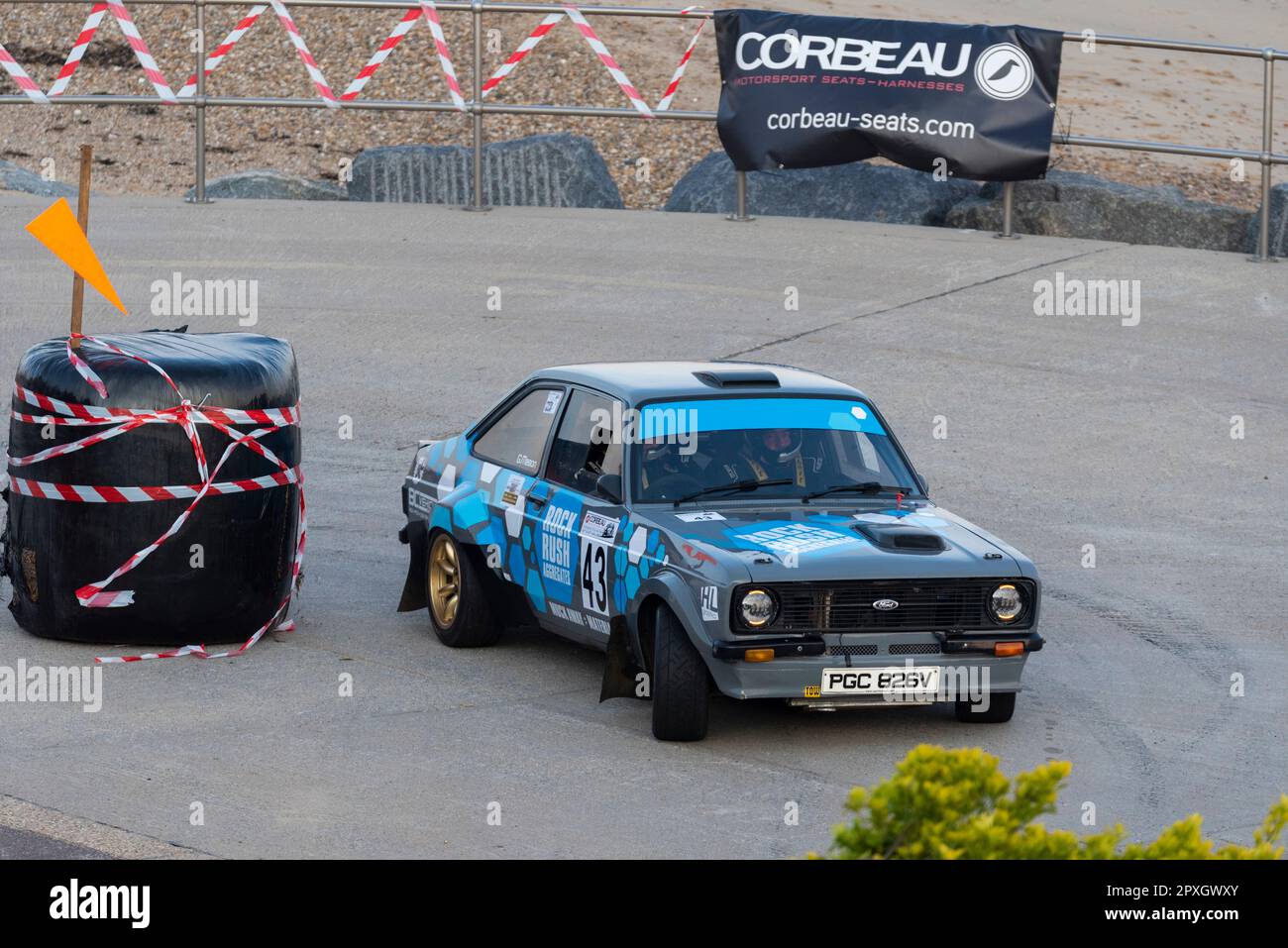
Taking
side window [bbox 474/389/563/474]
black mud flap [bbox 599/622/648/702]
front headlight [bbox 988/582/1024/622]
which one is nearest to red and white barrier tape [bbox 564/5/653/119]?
side window [bbox 474/389/563/474]

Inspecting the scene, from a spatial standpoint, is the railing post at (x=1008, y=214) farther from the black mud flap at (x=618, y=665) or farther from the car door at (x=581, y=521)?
the black mud flap at (x=618, y=665)

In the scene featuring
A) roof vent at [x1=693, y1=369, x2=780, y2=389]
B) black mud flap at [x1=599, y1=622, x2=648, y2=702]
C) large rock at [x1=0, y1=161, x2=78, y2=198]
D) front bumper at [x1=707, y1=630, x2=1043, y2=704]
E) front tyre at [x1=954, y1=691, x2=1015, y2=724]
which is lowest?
front tyre at [x1=954, y1=691, x2=1015, y2=724]

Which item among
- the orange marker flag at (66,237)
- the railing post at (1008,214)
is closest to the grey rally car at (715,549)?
the orange marker flag at (66,237)

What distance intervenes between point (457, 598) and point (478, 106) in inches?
391

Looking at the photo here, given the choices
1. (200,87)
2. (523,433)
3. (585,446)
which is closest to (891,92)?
(200,87)

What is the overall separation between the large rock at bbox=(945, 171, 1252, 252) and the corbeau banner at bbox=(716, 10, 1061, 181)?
1425mm

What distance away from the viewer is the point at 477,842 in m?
6.77

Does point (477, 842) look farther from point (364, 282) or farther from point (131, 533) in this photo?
point (364, 282)

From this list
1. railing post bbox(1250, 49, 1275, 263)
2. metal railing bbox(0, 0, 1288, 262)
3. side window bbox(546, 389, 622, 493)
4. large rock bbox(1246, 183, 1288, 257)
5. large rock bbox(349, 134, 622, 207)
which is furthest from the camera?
large rock bbox(349, 134, 622, 207)

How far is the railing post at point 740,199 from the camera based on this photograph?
1903 centimetres

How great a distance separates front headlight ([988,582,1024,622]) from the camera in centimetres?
799

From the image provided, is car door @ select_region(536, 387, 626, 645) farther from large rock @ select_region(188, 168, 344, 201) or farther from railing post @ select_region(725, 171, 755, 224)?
large rock @ select_region(188, 168, 344, 201)

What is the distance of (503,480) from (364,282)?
8.28 m
